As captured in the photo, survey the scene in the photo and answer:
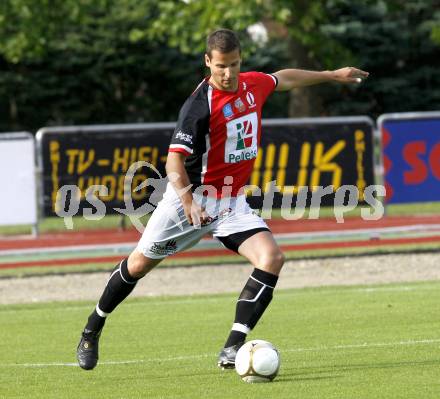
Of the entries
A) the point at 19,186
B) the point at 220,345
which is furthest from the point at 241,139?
the point at 19,186

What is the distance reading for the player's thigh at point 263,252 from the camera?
7.95 m

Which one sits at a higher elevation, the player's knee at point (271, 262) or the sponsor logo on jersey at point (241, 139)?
the sponsor logo on jersey at point (241, 139)

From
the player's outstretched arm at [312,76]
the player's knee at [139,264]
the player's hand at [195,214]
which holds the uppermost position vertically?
the player's outstretched arm at [312,76]

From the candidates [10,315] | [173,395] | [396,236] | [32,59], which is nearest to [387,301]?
[10,315]

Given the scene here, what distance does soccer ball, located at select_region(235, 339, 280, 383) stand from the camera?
751 cm

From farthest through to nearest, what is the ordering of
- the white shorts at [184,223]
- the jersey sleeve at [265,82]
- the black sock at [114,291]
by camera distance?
the jersey sleeve at [265,82]
the black sock at [114,291]
the white shorts at [184,223]

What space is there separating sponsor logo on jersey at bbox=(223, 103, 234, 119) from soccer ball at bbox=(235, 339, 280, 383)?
4.96 feet

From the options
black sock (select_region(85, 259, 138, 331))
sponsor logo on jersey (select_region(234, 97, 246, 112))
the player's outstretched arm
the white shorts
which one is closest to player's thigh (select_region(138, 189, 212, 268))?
the white shorts

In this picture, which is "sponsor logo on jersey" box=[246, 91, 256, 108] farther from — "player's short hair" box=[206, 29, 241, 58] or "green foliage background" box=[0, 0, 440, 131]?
"green foliage background" box=[0, 0, 440, 131]

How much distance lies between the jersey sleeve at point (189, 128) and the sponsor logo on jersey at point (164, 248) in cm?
67

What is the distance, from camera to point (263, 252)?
798 centimetres

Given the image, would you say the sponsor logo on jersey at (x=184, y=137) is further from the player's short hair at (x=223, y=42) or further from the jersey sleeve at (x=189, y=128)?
the player's short hair at (x=223, y=42)

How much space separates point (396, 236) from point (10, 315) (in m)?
8.01

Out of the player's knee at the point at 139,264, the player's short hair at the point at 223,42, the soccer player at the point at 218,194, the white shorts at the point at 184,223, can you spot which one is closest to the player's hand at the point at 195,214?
the soccer player at the point at 218,194
